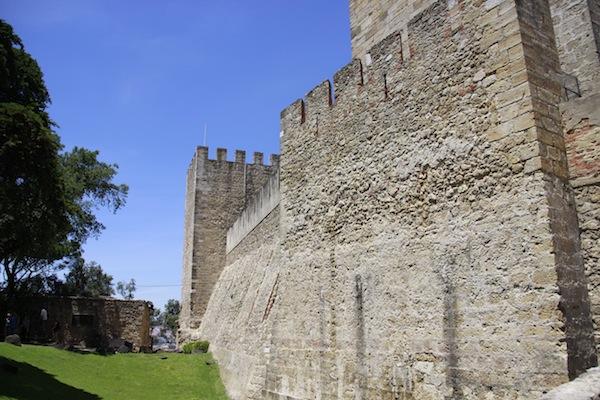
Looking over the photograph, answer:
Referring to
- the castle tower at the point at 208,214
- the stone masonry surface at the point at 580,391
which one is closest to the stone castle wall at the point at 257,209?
the castle tower at the point at 208,214

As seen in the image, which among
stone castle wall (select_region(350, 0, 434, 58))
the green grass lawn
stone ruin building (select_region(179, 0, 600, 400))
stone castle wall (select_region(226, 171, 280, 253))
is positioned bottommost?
the green grass lawn

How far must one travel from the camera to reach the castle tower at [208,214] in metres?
26.6

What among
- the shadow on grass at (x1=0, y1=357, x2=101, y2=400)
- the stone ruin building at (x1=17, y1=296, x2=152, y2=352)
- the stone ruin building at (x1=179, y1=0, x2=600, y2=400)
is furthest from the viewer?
the stone ruin building at (x1=17, y1=296, x2=152, y2=352)

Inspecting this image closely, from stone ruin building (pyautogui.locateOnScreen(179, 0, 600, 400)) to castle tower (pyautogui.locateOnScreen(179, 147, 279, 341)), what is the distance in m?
16.3

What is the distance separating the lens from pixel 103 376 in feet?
51.3

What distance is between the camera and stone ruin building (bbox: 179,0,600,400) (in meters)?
5.46

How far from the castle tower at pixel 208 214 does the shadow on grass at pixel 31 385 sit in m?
12.6

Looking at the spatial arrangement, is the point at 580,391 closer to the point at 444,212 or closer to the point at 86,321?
the point at 444,212

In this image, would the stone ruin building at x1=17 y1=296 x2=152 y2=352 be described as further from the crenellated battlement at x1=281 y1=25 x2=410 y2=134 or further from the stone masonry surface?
the stone masonry surface

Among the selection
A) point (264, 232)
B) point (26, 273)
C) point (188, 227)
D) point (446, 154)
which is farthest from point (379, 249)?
point (26, 273)

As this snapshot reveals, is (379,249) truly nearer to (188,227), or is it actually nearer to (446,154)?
(446,154)

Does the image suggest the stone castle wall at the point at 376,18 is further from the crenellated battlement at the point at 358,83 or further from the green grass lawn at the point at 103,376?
the green grass lawn at the point at 103,376

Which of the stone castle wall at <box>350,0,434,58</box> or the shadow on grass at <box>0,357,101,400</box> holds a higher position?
the stone castle wall at <box>350,0,434,58</box>

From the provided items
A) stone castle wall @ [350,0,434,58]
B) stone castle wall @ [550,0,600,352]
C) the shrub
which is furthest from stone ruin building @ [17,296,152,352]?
stone castle wall @ [550,0,600,352]
